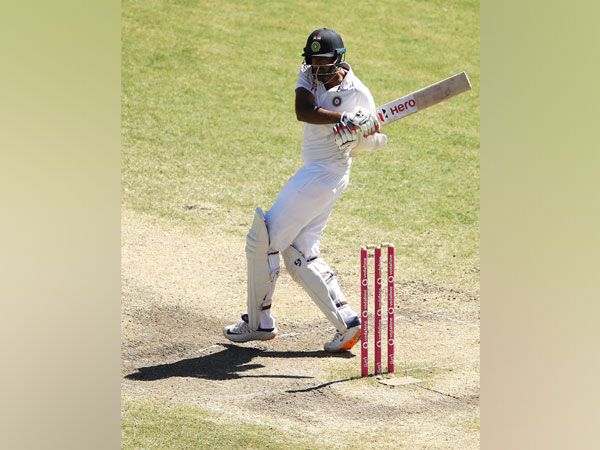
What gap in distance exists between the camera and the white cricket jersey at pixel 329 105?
19.1ft

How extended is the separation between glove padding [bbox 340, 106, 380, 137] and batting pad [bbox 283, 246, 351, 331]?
934mm

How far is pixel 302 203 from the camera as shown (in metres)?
5.84

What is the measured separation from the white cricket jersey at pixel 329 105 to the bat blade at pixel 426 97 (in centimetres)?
13

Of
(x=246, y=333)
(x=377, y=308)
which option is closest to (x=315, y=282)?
(x=377, y=308)

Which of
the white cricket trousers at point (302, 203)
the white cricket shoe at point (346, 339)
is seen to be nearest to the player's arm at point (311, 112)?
the white cricket trousers at point (302, 203)

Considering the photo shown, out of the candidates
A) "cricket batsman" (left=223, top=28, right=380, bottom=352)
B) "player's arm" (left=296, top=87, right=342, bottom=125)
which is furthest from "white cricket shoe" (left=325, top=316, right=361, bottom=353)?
"player's arm" (left=296, top=87, right=342, bottom=125)

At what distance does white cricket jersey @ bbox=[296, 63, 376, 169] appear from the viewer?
5828 mm

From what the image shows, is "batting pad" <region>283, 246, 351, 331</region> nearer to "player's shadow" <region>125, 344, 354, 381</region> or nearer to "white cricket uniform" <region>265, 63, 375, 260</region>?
"white cricket uniform" <region>265, 63, 375, 260</region>

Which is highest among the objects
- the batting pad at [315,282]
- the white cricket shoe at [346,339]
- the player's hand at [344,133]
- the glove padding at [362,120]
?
the glove padding at [362,120]

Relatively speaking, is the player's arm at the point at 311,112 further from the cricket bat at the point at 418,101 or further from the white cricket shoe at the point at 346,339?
the white cricket shoe at the point at 346,339

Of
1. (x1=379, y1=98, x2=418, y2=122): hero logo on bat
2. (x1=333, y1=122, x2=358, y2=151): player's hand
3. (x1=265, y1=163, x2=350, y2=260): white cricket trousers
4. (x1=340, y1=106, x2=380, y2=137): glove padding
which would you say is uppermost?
(x1=379, y1=98, x2=418, y2=122): hero logo on bat
